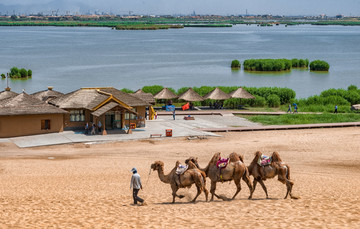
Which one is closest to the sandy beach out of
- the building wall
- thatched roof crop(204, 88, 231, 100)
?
the building wall

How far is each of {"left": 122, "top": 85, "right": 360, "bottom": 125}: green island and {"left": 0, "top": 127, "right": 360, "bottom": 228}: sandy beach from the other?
766cm

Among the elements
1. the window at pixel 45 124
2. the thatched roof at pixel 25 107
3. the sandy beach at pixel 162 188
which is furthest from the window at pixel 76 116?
the sandy beach at pixel 162 188

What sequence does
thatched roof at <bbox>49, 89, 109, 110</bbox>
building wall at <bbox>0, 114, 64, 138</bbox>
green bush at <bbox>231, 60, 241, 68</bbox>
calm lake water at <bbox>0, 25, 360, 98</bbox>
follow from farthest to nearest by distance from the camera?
1. green bush at <bbox>231, 60, 241, 68</bbox>
2. calm lake water at <bbox>0, 25, 360, 98</bbox>
3. thatched roof at <bbox>49, 89, 109, 110</bbox>
4. building wall at <bbox>0, 114, 64, 138</bbox>

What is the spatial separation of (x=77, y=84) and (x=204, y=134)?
46.7 metres

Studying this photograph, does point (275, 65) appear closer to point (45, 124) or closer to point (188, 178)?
point (45, 124)

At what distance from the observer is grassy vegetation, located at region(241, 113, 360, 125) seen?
44.1 meters

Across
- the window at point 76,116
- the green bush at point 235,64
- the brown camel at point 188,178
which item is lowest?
the window at point 76,116

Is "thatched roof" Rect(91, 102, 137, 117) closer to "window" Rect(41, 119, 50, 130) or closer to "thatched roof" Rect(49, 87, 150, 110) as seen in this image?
"thatched roof" Rect(49, 87, 150, 110)

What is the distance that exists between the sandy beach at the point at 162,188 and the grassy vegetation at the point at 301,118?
611cm

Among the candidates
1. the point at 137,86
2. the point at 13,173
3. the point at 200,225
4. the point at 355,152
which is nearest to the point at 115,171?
the point at 13,173

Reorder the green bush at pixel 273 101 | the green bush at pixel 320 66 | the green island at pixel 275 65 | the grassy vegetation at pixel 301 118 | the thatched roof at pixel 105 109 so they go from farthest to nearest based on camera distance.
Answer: the green bush at pixel 320 66 < the green island at pixel 275 65 < the green bush at pixel 273 101 < the grassy vegetation at pixel 301 118 < the thatched roof at pixel 105 109

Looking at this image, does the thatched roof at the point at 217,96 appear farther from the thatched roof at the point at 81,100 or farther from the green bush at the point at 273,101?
the thatched roof at the point at 81,100

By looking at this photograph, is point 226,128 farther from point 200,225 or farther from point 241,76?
point 241,76

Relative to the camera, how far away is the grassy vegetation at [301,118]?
4409cm
